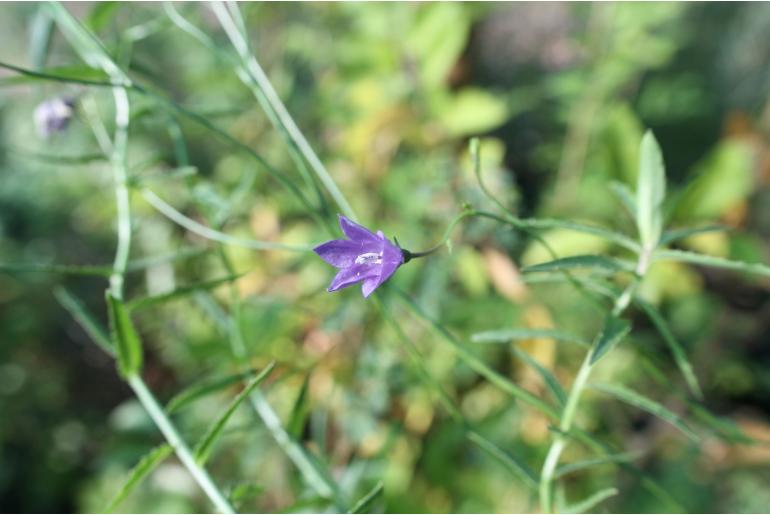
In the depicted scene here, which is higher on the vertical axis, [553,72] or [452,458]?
[553,72]

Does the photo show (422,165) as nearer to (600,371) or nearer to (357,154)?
(357,154)

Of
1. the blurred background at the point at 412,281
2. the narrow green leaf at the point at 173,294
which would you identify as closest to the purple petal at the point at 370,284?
the narrow green leaf at the point at 173,294

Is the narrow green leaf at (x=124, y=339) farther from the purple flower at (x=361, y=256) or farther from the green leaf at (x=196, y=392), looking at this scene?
the purple flower at (x=361, y=256)

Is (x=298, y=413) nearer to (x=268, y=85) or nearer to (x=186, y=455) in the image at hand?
(x=186, y=455)

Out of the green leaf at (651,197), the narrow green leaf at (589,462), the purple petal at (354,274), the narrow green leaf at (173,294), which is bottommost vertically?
the narrow green leaf at (589,462)

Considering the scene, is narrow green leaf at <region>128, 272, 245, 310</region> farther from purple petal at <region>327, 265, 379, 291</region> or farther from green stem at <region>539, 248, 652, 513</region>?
green stem at <region>539, 248, 652, 513</region>

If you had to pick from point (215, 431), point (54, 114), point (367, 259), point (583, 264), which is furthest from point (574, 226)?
point (54, 114)

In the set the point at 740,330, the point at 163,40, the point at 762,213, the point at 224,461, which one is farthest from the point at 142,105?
the point at 163,40
